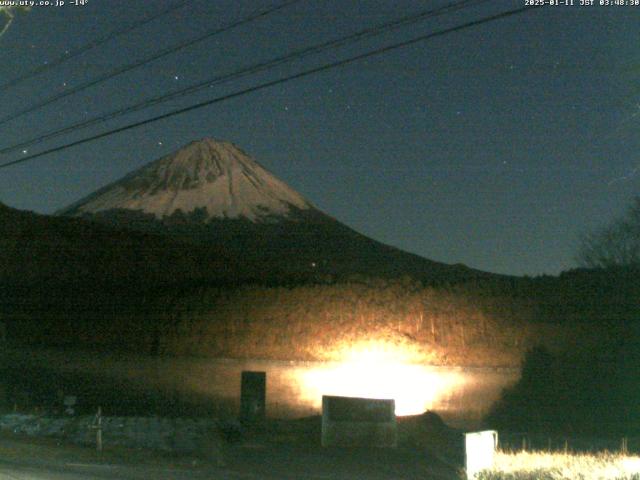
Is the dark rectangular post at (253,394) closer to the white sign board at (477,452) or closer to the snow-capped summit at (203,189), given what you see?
the white sign board at (477,452)

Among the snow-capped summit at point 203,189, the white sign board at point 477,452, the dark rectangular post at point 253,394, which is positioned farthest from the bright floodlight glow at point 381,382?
the snow-capped summit at point 203,189

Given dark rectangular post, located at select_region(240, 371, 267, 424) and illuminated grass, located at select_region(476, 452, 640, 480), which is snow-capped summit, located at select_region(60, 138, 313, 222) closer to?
dark rectangular post, located at select_region(240, 371, 267, 424)

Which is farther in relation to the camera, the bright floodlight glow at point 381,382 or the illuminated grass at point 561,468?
the bright floodlight glow at point 381,382

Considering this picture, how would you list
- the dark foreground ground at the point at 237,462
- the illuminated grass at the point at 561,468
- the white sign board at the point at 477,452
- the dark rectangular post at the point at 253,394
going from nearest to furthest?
the illuminated grass at the point at 561,468
the white sign board at the point at 477,452
the dark foreground ground at the point at 237,462
the dark rectangular post at the point at 253,394

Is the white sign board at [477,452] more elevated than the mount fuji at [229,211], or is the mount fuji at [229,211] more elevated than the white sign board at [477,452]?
the mount fuji at [229,211]

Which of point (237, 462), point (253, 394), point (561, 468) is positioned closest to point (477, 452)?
point (561, 468)

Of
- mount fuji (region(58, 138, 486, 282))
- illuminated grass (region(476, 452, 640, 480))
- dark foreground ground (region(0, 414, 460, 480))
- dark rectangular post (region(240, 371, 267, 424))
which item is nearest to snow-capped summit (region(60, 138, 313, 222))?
mount fuji (region(58, 138, 486, 282))

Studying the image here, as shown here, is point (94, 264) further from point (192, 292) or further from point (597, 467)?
point (597, 467)

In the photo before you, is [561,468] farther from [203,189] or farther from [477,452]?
[203,189]


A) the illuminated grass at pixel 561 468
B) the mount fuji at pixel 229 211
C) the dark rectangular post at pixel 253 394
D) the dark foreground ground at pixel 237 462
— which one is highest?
the mount fuji at pixel 229 211
